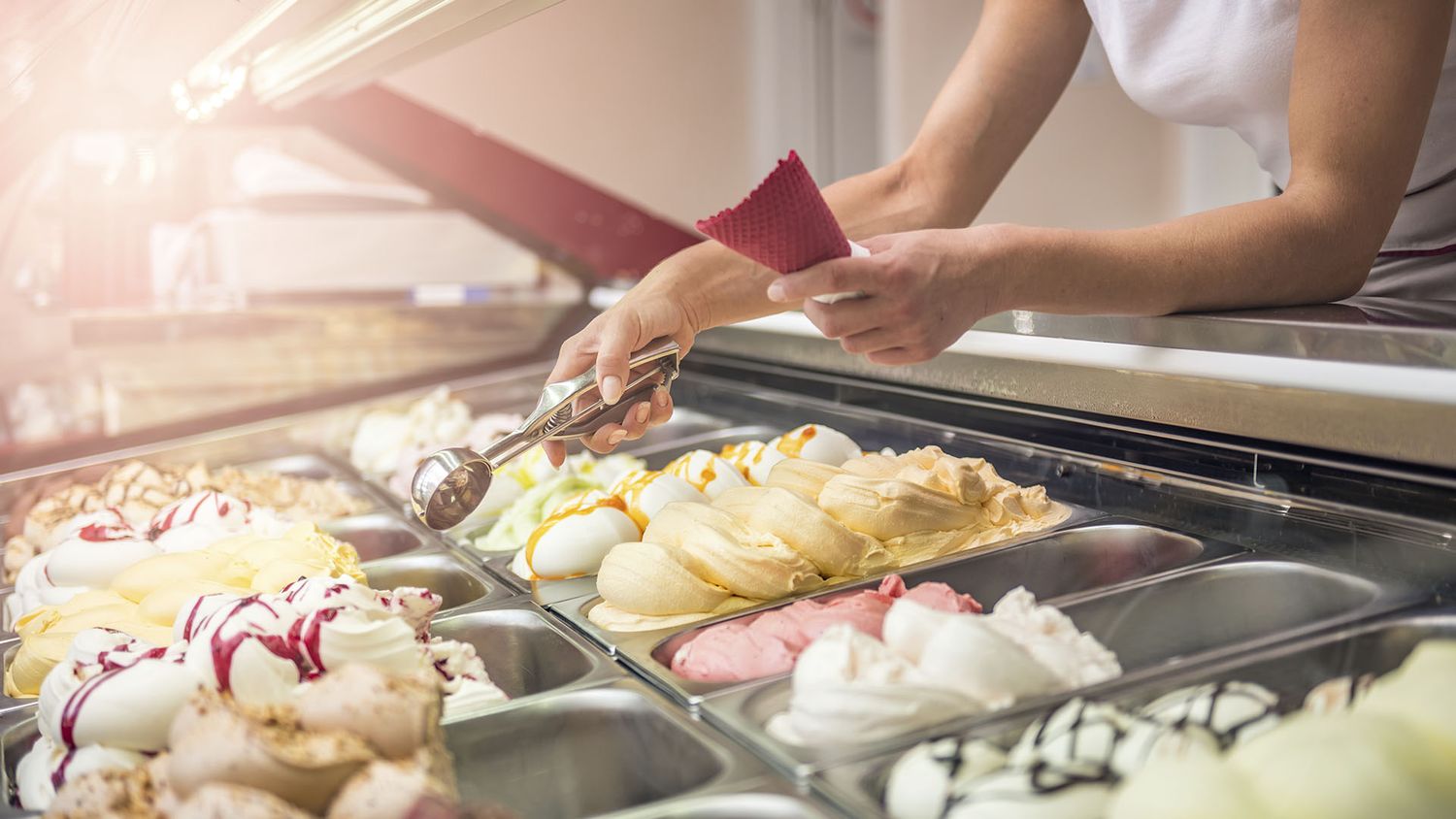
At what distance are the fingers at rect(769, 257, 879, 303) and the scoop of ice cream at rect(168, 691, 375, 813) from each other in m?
0.47

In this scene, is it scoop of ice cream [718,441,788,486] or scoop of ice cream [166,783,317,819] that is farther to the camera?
scoop of ice cream [718,441,788,486]

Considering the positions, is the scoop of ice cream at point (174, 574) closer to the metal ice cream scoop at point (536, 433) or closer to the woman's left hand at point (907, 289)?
the metal ice cream scoop at point (536, 433)

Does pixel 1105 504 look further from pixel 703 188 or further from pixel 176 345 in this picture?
pixel 703 188

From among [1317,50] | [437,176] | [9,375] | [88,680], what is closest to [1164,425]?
[1317,50]

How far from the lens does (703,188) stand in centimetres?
527

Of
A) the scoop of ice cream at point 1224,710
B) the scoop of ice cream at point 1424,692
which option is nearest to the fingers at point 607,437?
the scoop of ice cream at point 1224,710

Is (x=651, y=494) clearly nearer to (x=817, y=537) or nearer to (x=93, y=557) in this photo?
(x=817, y=537)

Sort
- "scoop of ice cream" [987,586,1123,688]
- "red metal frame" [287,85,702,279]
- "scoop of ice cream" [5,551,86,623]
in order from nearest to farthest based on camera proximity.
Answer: "scoop of ice cream" [987,586,1123,688], "scoop of ice cream" [5,551,86,623], "red metal frame" [287,85,702,279]

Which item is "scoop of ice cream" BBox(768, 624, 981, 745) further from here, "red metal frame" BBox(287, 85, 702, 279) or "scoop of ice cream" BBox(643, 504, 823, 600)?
"red metal frame" BBox(287, 85, 702, 279)

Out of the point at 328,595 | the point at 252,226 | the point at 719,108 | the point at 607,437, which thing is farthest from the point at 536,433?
the point at 719,108

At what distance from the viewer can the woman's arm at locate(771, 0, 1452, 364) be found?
1.04m

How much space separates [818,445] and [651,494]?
0.23 metres

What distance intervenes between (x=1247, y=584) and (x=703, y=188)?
4.44 meters

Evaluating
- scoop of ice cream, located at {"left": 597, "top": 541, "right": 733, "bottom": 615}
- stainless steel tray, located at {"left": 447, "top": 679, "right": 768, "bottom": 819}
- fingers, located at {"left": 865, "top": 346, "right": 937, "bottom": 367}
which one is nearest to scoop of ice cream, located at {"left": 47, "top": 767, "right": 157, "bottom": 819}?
stainless steel tray, located at {"left": 447, "top": 679, "right": 768, "bottom": 819}
